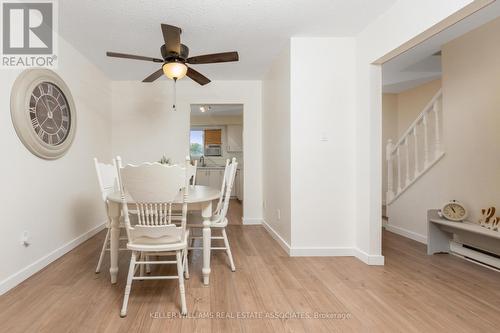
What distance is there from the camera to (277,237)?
129 inches

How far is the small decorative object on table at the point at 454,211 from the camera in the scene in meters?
2.72

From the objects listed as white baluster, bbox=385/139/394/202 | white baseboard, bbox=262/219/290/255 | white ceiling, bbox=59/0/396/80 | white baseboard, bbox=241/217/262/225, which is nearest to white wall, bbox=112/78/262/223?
white baseboard, bbox=241/217/262/225

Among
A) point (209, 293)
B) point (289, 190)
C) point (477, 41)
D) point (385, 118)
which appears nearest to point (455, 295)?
point (289, 190)

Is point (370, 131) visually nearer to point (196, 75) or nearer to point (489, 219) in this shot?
point (489, 219)

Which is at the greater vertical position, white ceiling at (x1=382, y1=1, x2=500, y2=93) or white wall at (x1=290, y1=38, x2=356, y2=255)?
white ceiling at (x1=382, y1=1, x2=500, y2=93)

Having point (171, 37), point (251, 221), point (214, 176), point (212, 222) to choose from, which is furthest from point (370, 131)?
point (214, 176)

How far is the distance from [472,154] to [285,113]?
6.92 ft

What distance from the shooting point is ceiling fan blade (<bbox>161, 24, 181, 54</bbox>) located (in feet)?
6.30

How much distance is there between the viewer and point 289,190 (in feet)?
9.34

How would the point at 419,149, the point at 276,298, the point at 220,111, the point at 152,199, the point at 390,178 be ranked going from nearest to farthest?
the point at 152,199 < the point at 276,298 < the point at 419,149 < the point at 390,178 < the point at 220,111

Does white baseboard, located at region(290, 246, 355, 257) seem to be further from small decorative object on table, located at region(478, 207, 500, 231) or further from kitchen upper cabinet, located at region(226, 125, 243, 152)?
kitchen upper cabinet, located at region(226, 125, 243, 152)

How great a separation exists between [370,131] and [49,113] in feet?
10.6

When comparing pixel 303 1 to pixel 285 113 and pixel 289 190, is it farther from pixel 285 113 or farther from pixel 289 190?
pixel 289 190

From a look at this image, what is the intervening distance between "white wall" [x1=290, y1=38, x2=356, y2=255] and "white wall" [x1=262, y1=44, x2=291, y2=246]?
13cm
